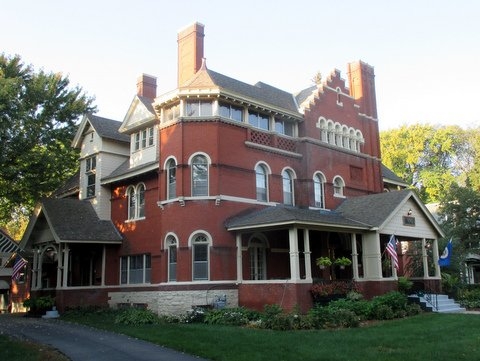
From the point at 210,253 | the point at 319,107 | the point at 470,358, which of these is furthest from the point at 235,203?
the point at 470,358

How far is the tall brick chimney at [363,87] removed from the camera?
32.2 m

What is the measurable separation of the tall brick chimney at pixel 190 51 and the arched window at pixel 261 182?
6250mm

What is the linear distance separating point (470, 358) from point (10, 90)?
67.7ft

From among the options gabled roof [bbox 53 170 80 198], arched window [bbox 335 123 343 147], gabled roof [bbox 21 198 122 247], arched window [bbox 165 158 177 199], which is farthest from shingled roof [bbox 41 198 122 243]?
arched window [bbox 335 123 343 147]

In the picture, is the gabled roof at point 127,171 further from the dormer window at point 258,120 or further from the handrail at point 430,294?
the handrail at point 430,294

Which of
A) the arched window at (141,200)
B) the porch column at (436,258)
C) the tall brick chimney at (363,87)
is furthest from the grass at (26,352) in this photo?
the tall brick chimney at (363,87)

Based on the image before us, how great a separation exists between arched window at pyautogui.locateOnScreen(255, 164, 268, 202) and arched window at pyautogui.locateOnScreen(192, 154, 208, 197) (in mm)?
2825

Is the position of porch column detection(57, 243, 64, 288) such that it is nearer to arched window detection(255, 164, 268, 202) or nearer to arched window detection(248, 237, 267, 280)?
arched window detection(248, 237, 267, 280)

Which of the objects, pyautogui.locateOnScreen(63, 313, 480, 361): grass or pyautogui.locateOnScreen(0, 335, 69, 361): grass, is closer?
pyautogui.locateOnScreen(63, 313, 480, 361): grass

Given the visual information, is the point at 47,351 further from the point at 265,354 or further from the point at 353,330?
the point at 353,330

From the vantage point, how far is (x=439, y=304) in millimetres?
23469

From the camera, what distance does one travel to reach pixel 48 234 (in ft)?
92.2

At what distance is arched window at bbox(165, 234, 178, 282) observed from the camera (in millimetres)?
22891

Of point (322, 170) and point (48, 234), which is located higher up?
point (322, 170)
